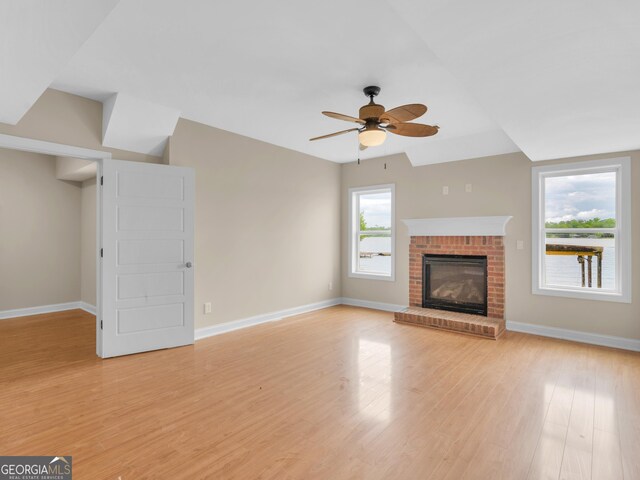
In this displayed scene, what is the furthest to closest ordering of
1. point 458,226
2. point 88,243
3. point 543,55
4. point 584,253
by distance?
point 88,243 < point 458,226 < point 584,253 < point 543,55

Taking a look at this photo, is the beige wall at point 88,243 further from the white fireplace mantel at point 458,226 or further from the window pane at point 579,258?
the window pane at point 579,258

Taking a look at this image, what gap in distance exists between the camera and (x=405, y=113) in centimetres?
286

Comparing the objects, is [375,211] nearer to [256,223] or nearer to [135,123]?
[256,223]

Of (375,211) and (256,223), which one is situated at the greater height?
(375,211)

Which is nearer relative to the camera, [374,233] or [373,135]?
[373,135]

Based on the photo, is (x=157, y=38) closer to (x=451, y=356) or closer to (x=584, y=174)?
(x=451, y=356)

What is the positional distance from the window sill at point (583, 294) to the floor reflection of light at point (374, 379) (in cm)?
232

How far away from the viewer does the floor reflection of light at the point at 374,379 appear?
2.61 metres

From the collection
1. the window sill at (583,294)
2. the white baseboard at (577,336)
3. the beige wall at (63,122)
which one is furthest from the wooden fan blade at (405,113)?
the white baseboard at (577,336)

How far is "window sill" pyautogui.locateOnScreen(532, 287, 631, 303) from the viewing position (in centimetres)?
416

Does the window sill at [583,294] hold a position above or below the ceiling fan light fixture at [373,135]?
below

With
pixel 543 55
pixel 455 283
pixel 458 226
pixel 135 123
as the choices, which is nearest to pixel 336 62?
pixel 543 55

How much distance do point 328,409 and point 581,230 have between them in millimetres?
3971

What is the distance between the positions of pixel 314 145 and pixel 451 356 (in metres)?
3.53
